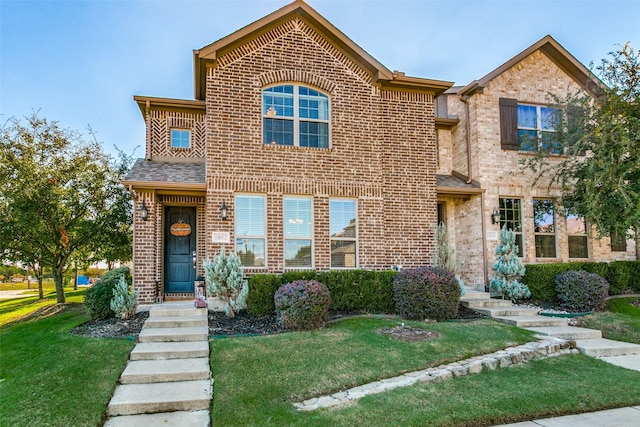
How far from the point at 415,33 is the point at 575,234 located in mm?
7806

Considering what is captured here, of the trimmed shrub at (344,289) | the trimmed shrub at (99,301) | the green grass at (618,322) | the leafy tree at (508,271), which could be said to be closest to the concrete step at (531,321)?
the green grass at (618,322)

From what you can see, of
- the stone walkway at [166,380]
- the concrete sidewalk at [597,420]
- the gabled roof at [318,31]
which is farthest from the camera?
the gabled roof at [318,31]

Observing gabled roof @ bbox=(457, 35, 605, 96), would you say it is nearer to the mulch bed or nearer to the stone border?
the mulch bed

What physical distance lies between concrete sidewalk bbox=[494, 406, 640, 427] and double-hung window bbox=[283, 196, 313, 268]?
6602mm

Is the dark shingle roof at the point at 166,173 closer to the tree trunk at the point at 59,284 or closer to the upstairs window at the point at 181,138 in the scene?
the upstairs window at the point at 181,138

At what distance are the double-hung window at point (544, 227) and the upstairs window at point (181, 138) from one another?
1033cm

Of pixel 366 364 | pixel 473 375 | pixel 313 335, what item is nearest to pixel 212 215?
pixel 313 335

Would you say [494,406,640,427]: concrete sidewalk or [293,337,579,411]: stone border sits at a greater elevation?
[293,337,579,411]: stone border

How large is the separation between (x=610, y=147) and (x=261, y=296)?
951 cm

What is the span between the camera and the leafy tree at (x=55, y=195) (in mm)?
13117

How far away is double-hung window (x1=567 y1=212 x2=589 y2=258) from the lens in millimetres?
13242

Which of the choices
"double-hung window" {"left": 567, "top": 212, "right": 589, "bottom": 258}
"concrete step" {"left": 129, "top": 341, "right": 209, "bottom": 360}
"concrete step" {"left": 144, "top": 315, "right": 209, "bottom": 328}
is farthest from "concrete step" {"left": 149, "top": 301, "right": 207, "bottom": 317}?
"double-hung window" {"left": 567, "top": 212, "right": 589, "bottom": 258}

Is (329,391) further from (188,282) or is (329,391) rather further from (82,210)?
(82,210)

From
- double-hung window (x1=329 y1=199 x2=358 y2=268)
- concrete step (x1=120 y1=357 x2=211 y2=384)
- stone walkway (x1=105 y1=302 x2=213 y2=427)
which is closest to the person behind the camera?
stone walkway (x1=105 y1=302 x2=213 y2=427)
